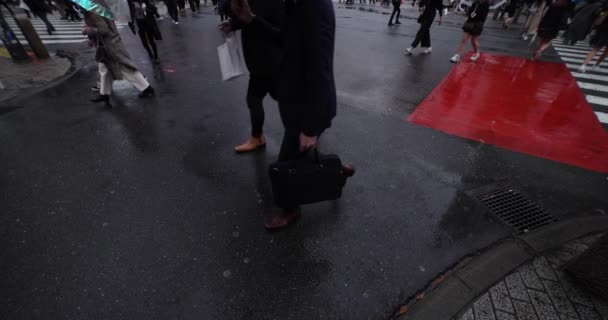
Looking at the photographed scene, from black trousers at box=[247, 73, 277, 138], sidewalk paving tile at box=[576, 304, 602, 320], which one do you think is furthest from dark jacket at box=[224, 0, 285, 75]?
sidewalk paving tile at box=[576, 304, 602, 320]

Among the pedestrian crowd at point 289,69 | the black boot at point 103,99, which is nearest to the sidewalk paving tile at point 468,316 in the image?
the pedestrian crowd at point 289,69

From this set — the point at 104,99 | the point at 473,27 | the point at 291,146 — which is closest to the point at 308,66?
the point at 291,146

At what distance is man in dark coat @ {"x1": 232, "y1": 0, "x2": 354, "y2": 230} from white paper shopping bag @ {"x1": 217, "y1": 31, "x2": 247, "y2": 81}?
4.24ft

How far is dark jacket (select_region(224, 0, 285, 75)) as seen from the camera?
2313 mm

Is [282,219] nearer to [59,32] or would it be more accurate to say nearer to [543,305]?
[543,305]

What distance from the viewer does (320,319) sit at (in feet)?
6.42

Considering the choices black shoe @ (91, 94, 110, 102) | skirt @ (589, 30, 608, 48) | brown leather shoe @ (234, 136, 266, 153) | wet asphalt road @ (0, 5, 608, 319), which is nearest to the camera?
wet asphalt road @ (0, 5, 608, 319)

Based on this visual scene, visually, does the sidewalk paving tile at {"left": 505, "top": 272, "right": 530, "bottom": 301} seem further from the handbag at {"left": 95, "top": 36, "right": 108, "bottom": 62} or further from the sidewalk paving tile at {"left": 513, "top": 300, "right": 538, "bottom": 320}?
the handbag at {"left": 95, "top": 36, "right": 108, "bottom": 62}

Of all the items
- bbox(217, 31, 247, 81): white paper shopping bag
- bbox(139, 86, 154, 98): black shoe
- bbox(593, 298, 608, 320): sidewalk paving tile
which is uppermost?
bbox(217, 31, 247, 81): white paper shopping bag

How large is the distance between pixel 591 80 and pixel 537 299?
28.1 ft

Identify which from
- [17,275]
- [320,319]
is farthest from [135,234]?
[320,319]

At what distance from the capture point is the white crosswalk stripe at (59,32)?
997 centimetres

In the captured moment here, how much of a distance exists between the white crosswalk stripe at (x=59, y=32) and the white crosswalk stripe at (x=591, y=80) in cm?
1517

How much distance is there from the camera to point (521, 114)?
5.07 m
